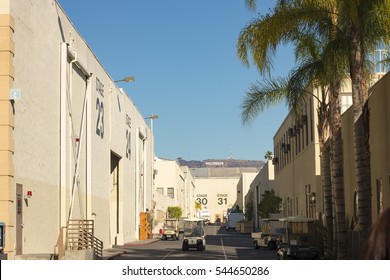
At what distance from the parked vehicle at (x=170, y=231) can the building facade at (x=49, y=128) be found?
2271 cm

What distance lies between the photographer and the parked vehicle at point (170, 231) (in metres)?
71.0

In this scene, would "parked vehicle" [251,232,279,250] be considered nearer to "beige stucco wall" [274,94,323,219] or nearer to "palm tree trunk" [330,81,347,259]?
"beige stucco wall" [274,94,323,219]

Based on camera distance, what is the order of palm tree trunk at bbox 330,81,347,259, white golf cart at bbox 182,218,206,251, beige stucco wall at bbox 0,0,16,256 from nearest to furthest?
beige stucco wall at bbox 0,0,16,256
palm tree trunk at bbox 330,81,347,259
white golf cart at bbox 182,218,206,251

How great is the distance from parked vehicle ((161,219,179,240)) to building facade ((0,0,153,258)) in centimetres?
2271

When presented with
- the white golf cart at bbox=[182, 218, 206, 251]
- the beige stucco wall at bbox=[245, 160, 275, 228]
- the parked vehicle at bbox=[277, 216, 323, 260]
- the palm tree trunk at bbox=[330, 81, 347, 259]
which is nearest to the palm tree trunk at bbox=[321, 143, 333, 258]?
the parked vehicle at bbox=[277, 216, 323, 260]

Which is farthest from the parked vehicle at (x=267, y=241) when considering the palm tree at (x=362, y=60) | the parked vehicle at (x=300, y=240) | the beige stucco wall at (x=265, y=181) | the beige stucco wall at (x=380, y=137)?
the beige stucco wall at (x=265, y=181)

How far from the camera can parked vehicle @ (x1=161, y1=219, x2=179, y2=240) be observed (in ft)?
233
